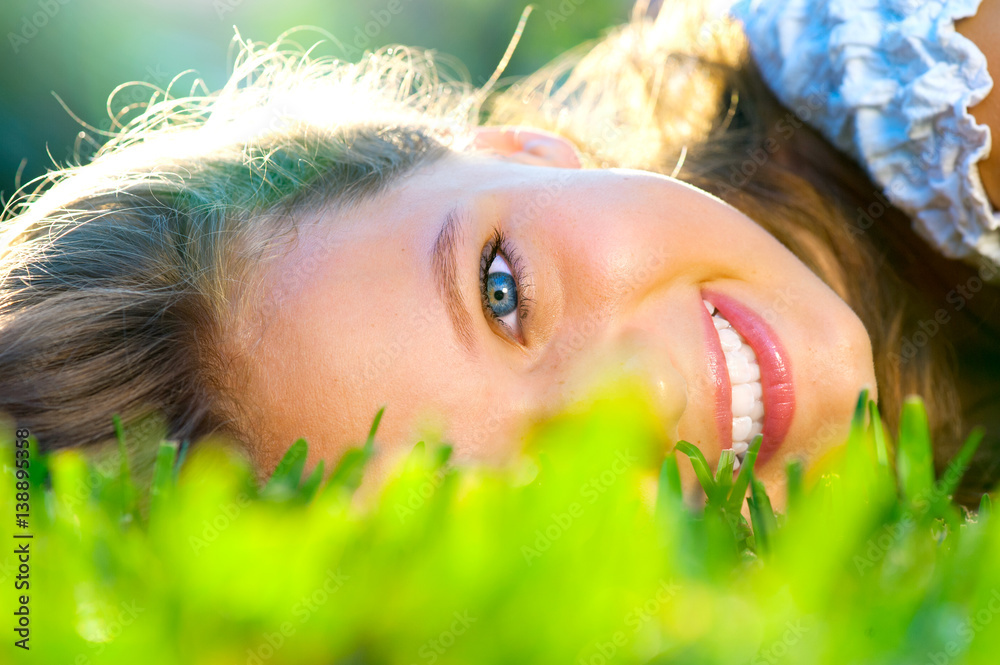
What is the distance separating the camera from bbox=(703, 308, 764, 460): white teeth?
46.6 inches

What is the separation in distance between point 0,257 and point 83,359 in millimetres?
328

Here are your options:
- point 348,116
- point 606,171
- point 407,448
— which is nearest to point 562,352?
point 407,448

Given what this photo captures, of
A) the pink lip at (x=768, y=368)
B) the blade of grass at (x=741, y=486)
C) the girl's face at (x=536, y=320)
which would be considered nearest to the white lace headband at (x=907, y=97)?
the girl's face at (x=536, y=320)

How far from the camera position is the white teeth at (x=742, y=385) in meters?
1.18

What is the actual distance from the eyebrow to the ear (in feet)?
1.75

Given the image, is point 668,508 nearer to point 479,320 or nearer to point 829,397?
point 479,320

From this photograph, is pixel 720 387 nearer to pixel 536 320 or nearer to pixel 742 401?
pixel 742 401

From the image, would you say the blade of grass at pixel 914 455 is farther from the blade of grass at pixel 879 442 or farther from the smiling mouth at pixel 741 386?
the smiling mouth at pixel 741 386

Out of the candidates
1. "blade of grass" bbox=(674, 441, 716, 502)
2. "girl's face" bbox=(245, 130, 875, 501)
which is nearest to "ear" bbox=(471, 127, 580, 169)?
"girl's face" bbox=(245, 130, 875, 501)

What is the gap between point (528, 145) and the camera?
1607 mm

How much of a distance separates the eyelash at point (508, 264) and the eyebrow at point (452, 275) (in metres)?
0.05

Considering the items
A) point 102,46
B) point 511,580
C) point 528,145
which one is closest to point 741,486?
point 511,580

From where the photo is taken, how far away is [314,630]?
396 millimetres

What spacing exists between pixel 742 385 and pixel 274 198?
868 mm
